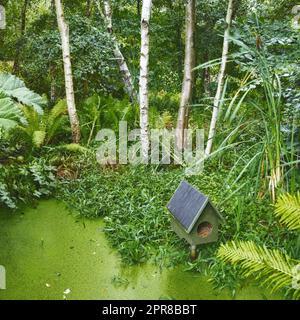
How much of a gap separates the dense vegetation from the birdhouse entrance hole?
20 cm

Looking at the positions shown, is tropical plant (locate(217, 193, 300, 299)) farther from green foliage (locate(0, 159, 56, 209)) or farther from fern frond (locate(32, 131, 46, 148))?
fern frond (locate(32, 131, 46, 148))

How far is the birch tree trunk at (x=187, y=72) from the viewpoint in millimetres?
4605

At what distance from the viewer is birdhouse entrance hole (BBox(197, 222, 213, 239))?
2975mm

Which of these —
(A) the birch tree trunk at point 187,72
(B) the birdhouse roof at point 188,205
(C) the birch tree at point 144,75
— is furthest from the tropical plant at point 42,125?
(B) the birdhouse roof at point 188,205

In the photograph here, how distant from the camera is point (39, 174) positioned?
4.12 meters

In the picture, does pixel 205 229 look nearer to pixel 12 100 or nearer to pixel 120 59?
pixel 12 100

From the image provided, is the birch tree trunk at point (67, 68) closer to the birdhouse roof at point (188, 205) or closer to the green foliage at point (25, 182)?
the green foliage at point (25, 182)

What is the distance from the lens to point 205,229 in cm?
300

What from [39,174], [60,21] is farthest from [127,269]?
[60,21]

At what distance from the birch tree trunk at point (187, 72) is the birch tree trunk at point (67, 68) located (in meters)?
1.41

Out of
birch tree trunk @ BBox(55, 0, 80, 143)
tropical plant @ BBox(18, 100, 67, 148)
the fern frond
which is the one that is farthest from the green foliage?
birch tree trunk @ BBox(55, 0, 80, 143)

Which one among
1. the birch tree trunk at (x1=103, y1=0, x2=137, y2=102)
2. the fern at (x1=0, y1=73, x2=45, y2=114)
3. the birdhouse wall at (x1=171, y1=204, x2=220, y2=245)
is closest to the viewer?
the birdhouse wall at (x1=171, y1=204, x2=220, y2=245)

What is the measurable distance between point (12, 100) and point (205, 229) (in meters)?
2.10

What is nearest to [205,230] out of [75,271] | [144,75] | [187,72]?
[75,271]
